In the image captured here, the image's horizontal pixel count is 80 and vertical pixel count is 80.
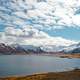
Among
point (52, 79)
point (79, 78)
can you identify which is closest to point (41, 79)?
point (52, 79)

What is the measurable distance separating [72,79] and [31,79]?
11358 mm

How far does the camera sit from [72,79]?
50062 mm

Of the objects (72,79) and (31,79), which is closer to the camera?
(72,79)

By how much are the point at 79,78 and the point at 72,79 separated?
2626 mm

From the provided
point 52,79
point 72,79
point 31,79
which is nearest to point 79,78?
→ point 72,79

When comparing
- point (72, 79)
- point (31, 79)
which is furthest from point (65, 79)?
point (31, 79)

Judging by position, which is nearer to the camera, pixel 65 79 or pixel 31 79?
pixel 65 79

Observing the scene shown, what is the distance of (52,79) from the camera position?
5216cm

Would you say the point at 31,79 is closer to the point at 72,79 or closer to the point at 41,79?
the point at 41,79

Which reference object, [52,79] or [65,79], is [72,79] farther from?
[52,79]

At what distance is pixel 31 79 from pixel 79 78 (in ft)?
40.7

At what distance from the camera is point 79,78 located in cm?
5181

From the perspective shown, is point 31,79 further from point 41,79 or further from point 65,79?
point 65,79

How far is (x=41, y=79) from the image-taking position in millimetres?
53094
